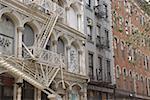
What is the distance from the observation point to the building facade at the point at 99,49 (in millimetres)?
25844

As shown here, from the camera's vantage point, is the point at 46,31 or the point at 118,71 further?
the point at 118,71

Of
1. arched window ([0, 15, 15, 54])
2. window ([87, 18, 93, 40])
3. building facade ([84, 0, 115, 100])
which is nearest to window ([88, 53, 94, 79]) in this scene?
building facade ([84, 0, 115, 100])

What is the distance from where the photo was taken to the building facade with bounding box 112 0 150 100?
105 feet

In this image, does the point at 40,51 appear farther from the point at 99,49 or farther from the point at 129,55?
the point at 129,55

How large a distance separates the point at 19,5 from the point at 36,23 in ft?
6.22

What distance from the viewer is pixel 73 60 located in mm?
23312

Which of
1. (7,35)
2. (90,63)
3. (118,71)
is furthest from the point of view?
(118,71)

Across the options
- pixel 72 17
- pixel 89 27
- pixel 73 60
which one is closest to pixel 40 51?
pixel 73 60

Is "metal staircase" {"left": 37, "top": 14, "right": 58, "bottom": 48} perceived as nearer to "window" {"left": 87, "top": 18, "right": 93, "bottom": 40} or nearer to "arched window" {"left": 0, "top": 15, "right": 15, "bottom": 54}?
"arched window" {"left": 0, "top": 15, "right": 15, "bottom": 54}

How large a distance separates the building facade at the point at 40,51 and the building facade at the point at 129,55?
6.41 meters

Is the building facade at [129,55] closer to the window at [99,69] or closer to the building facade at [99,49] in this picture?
the building facade at [99,49]

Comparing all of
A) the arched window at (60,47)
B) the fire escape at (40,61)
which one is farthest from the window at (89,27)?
the fire escape at (40,61)

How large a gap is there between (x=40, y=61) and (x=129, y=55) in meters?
19.7

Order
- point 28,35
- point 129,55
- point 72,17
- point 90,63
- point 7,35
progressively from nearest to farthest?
point 7,35
point 28,35
point 72,17
point 90,63
point 129,55
